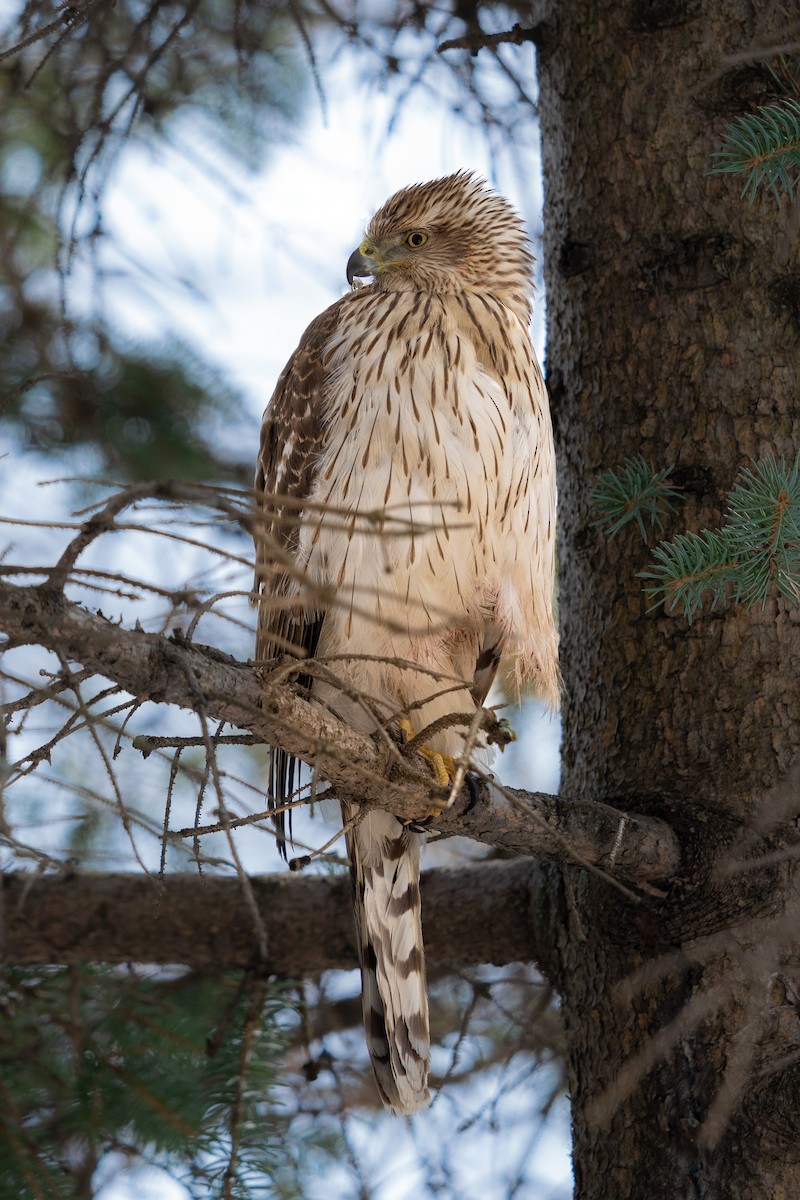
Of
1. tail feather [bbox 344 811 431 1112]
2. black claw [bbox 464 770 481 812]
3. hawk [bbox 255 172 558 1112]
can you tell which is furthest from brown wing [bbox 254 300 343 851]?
black claw [bbox 464 770 481 812]

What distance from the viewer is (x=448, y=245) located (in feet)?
11.9

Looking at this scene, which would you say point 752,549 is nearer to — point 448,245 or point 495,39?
point 448,245

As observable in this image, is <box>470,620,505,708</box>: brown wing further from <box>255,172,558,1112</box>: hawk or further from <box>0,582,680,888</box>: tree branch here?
<box>0,582,680,888</box>: tree branch

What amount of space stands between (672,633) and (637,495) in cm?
32

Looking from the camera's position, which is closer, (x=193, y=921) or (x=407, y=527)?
(x=407, y=527)

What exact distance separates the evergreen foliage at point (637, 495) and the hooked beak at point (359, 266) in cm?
109

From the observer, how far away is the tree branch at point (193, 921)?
337 cm

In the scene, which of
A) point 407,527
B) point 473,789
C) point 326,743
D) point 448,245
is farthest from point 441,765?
point 448,245

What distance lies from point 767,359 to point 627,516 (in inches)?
19.3

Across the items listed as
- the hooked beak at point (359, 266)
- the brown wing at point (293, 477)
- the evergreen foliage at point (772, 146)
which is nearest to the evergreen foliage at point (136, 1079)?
the brown wing at point (293, 477)

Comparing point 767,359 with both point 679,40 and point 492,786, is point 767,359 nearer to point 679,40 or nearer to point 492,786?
point 679,40

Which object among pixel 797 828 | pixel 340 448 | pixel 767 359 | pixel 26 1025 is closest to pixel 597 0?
pixel 767 359

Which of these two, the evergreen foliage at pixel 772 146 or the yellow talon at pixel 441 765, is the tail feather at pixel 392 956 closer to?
the yellow talon at pixel 441 765

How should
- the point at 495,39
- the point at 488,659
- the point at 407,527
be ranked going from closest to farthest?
the point at 407,527, the point at 488,659, the point at 495,39
